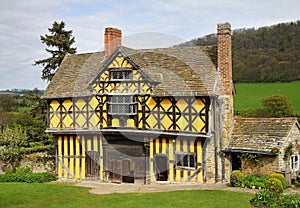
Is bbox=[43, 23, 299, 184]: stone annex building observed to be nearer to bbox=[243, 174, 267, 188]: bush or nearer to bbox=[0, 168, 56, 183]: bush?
bbox=[0, 168, 56, 183]: bush

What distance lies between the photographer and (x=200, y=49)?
22.0 metres

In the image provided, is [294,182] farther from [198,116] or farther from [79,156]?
[79,156]

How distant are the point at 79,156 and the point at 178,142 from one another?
698 centimetres

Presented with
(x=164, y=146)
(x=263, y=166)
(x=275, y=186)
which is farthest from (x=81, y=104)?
(x=275, y=186)

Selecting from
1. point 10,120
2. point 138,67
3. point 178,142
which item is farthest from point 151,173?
point 10,120

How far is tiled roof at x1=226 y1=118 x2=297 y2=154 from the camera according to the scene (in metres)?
18.8

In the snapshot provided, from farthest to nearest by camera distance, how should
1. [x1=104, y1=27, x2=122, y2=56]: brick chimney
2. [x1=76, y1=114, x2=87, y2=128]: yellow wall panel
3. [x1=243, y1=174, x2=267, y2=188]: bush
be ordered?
[x1=104, y1=27, x2=122, y2=56]: brick chimney, [x1=76, y1=114, x2=87, y2=128]: yellow wall panel, [x1=243, y1=174, x2=267, y2=188]: bush

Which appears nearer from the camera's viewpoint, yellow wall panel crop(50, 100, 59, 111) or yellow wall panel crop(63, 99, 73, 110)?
yellow wall panel crop(63, 99, 73, 110)

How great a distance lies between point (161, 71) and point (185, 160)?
5.60 metres

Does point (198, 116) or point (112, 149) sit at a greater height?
point (198, 116)

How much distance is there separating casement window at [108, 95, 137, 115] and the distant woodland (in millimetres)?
27772

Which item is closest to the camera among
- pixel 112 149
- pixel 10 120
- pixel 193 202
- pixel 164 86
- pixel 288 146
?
pixel 193 202

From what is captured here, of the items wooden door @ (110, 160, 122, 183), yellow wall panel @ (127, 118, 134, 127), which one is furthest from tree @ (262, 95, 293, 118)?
yellow wall panel @ (127, 118, 134, 127)

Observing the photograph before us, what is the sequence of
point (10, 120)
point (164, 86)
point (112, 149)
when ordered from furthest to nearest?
1. point (10, 120)
2. point (112, 149)
3. point (164, 86)
